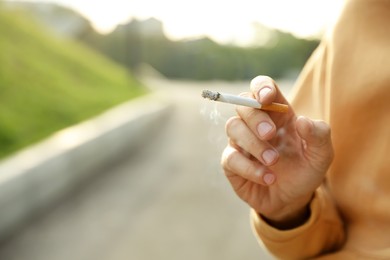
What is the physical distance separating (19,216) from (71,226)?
32 centimetres

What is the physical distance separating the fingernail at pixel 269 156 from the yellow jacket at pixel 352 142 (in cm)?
17

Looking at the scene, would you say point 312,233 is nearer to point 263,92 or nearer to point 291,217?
point 291,217

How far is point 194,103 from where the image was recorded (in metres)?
10.4

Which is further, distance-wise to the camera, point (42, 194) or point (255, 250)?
point (42, 194)

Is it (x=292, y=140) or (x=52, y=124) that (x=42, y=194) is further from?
(x=292, y=140)

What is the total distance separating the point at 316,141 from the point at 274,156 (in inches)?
2.6

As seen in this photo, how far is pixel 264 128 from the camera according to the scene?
0.97 meters

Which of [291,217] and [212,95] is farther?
[291,217]

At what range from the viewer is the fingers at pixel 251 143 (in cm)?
99

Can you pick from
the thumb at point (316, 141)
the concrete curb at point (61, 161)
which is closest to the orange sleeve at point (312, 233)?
the thumb at point (316, 141)

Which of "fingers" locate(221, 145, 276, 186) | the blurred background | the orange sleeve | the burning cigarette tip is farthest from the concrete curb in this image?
the burning cigarette tip

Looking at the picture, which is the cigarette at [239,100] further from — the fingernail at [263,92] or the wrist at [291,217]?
the wrist at [291,217]

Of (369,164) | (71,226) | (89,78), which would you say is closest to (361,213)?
(369,164)

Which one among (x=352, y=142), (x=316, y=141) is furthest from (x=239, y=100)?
(x=352, y=142)
